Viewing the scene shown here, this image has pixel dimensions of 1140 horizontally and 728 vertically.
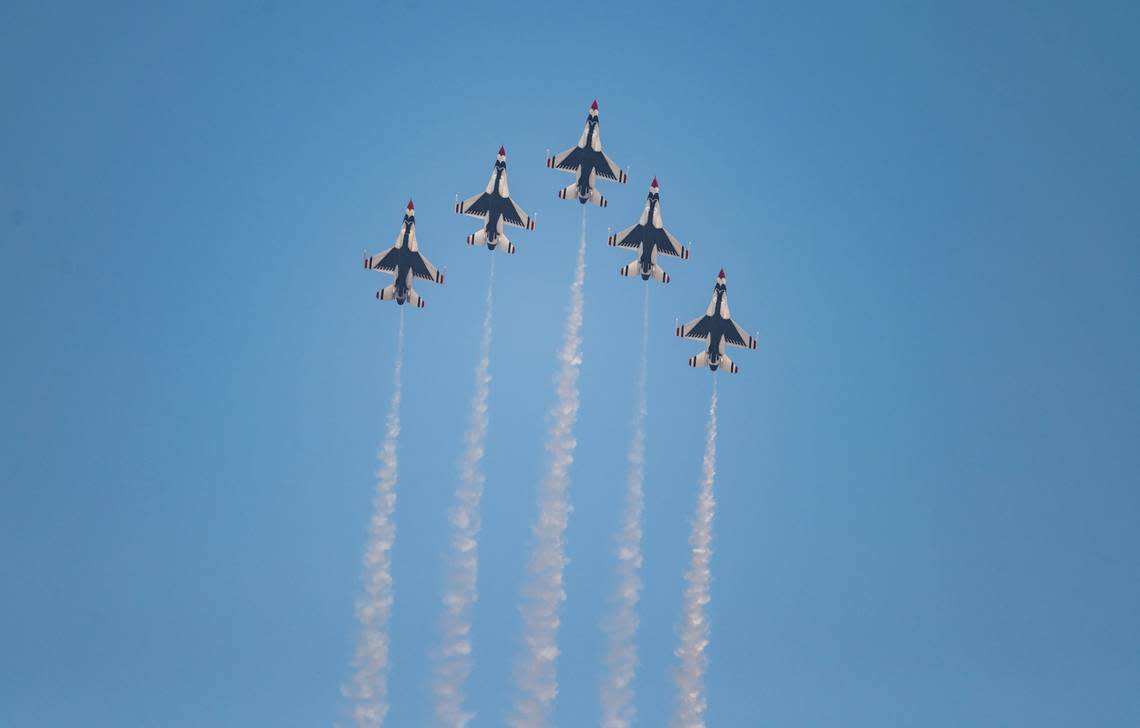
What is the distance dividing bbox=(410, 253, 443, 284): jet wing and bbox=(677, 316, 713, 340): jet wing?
16223 millimetres

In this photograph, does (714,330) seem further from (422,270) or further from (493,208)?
(422,270)

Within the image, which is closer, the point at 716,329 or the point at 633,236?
the point at 716,329

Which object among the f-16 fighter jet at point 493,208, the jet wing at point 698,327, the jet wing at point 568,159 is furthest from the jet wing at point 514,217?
the jet wing at point 698,327

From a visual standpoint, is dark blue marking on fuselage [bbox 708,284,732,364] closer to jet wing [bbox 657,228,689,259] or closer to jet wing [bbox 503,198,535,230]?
jet wing [bbox 657,228,689,259]

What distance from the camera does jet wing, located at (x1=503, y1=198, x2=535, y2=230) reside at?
3533 inches

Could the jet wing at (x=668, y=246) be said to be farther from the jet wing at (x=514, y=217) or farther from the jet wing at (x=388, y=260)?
the jet wing at (x=388, y=260)

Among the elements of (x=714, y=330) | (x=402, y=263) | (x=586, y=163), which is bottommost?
(x=714, y=330)

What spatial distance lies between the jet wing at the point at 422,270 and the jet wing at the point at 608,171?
12.4 metres

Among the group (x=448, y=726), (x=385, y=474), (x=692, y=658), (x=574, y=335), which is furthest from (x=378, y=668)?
(x=574, y=335)

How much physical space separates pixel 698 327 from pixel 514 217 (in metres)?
14.2

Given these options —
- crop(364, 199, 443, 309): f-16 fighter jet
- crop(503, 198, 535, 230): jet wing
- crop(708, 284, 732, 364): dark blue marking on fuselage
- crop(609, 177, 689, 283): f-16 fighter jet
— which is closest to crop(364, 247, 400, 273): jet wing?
crop(364, 199, 443, 309): f-16 fighter jet

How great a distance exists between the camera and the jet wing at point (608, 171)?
88000 mm

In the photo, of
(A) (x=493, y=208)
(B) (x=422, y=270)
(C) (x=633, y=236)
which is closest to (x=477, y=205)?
(A) (x=493, y=208)

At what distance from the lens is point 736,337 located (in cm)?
8825
